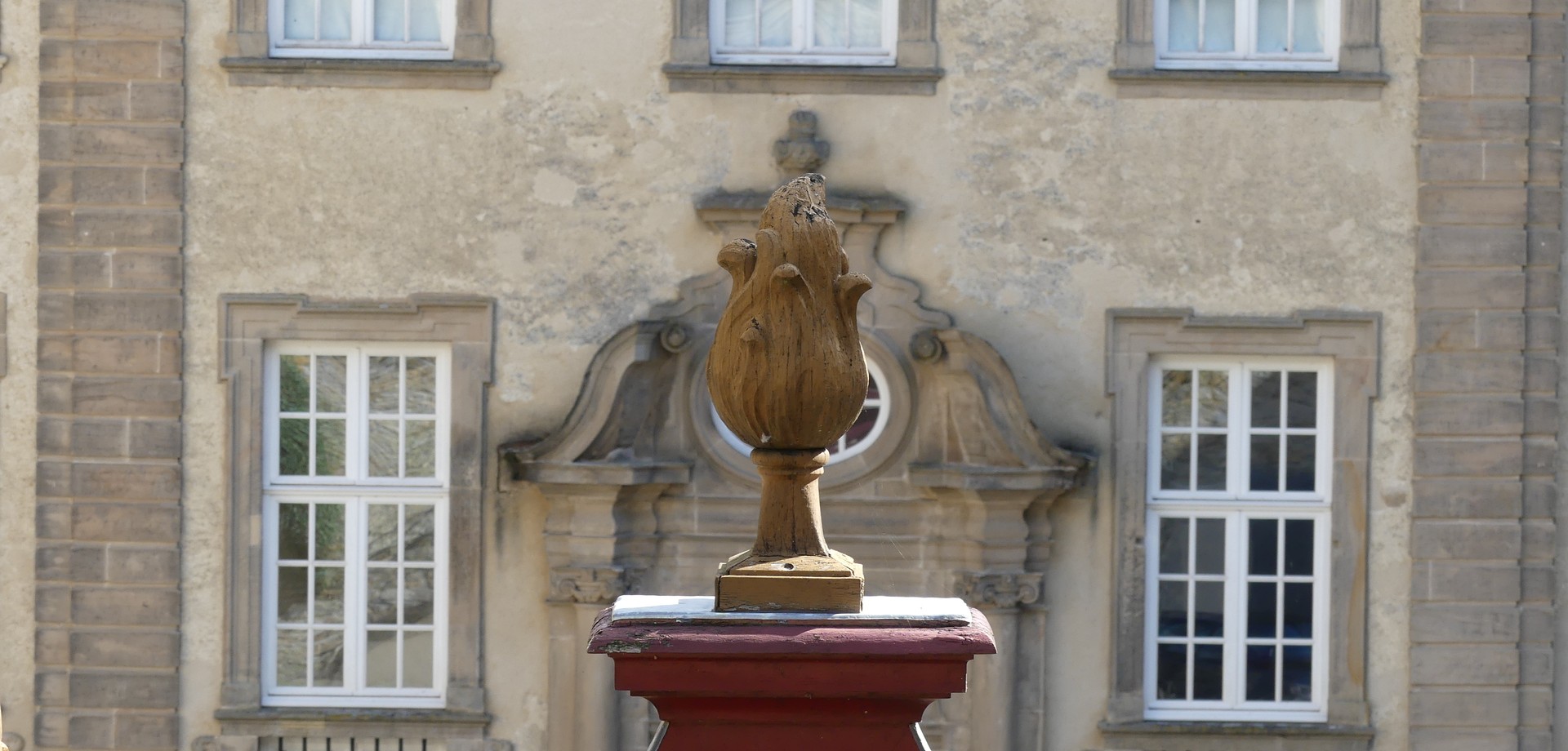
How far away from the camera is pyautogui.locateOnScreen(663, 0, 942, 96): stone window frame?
10.0 meters

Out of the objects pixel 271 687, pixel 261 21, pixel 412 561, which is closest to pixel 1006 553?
pixel 412 561

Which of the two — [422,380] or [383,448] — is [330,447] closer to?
[383,448]

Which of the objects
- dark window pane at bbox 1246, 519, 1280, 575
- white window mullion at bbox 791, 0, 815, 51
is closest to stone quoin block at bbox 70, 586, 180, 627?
white window mullion at bbox 791, 0, 815, 51

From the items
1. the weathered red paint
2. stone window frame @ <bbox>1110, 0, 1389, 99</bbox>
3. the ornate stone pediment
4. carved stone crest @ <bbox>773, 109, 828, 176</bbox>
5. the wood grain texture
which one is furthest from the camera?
stone window frame @ <bbox>1110, 0, 1389, 99</bbox>

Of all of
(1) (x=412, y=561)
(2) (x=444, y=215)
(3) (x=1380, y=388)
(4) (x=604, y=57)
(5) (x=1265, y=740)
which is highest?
(4) (x=604, y=57)

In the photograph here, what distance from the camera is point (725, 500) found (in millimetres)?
10055

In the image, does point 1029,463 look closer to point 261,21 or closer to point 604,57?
point 604,57

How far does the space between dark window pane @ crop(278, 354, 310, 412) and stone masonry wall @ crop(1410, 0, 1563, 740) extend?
587 centimetres

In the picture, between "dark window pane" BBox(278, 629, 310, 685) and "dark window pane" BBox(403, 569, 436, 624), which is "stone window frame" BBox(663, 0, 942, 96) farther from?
"dark window pane" BBox(278, 629, 310, 685)

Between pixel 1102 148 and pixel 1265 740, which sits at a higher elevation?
pixel 1102 148

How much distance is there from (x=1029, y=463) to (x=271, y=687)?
4215 millimetres

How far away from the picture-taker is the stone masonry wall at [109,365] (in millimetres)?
10109

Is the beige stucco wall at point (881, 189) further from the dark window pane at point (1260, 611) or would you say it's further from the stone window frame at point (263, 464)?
the dark window pane at point (1260, 611)

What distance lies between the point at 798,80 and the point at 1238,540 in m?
3.40
